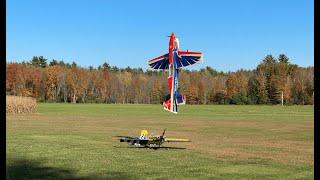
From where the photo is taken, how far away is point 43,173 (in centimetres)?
1395

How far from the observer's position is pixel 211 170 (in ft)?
49.1

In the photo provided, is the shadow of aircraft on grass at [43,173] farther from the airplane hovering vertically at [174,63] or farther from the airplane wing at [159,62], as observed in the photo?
the airplane wing at [159,62]

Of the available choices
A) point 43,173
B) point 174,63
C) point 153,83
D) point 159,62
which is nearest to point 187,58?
point 174,63

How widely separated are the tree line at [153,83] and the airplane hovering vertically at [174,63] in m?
83.2

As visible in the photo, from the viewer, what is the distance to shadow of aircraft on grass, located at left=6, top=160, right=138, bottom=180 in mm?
13320

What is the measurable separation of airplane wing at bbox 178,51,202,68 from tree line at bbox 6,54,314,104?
84.0 m

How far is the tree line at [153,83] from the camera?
11850 cm

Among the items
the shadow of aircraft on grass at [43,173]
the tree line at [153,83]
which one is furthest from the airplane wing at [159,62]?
the tree line at [153,83]

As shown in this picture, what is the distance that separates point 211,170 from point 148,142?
5799 mm

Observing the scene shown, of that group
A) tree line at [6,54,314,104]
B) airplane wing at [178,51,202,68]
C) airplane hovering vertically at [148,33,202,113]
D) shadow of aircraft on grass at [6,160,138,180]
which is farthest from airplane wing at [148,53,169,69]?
tree line at [6,54,314,104]

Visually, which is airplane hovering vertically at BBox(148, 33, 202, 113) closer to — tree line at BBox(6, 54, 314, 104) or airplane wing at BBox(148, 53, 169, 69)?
airplane wing at BBox(148, 53, 169, 69)

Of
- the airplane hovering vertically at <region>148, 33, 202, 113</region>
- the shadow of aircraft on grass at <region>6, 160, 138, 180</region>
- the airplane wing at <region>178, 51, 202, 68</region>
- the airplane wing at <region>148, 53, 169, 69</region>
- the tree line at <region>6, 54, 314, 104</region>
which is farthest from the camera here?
the tree line at <region>6, 54, 314, 104</region>

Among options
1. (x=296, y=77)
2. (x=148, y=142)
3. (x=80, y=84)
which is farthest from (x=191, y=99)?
(x=148, y=142)

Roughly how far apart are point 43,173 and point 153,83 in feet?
315
